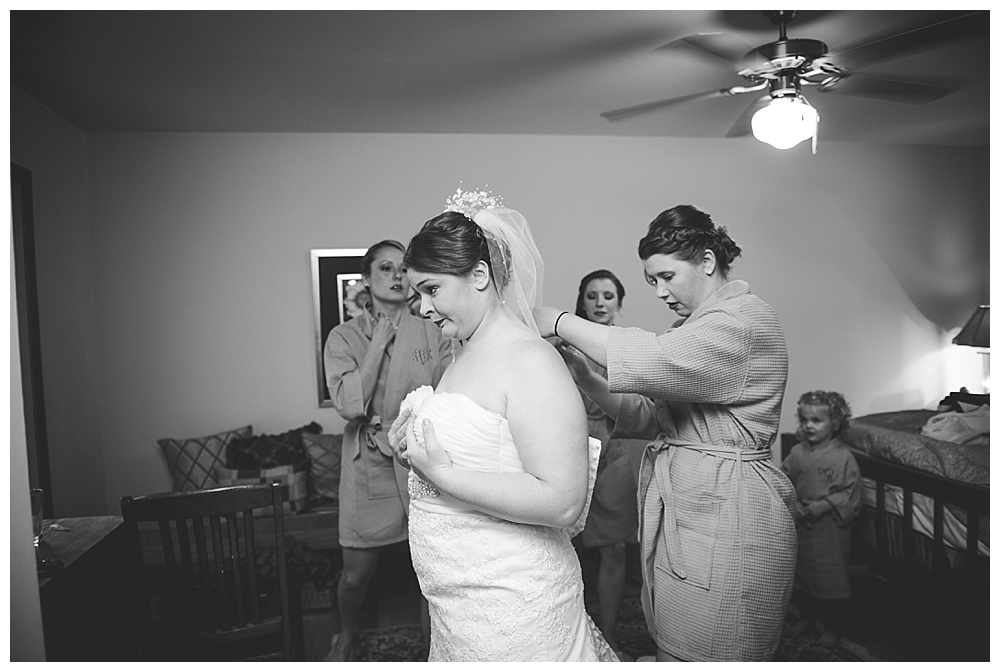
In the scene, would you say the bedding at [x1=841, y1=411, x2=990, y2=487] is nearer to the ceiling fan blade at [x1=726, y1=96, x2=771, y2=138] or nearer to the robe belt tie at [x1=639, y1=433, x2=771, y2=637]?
the ceiling fan blade at [x1=726, y1=96, x2=771, y2=138]

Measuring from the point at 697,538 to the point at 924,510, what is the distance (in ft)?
6.28

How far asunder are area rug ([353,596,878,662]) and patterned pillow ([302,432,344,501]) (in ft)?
3.09

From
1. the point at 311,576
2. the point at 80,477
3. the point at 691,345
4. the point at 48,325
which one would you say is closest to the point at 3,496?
the point at 691,345

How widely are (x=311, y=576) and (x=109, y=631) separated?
1.28 m

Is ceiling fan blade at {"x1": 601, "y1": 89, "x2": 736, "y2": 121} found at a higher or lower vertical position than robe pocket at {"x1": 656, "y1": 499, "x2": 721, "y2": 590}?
higher

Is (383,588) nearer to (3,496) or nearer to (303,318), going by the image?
(303,318)

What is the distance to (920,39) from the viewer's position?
241cm

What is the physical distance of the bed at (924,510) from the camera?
302cm

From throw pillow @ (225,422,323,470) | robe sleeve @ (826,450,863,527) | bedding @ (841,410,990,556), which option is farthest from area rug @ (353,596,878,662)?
throw pillow @ (225,422,323,470)

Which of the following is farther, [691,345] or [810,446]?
[810,446]

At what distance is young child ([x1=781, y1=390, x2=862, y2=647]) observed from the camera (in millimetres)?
3326

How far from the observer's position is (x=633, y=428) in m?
2.23

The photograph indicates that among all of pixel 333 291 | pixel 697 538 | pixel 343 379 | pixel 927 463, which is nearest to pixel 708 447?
pixel 697 538

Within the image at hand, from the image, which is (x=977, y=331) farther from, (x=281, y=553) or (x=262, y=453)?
(x=281, y=553)
